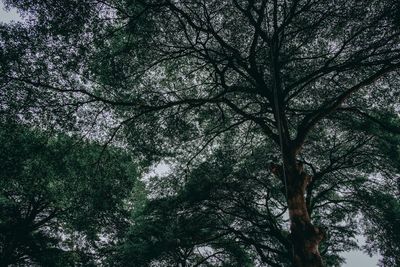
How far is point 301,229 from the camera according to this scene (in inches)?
269

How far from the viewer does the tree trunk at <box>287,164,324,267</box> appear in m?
6.49

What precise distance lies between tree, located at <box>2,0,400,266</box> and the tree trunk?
2 cm

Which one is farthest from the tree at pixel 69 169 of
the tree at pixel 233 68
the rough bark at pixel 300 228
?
the rough bark at pixel 300 228

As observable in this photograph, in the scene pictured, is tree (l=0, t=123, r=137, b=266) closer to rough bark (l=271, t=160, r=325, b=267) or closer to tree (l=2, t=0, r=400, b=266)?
tree (l=2, t=0, r=400, b=266)

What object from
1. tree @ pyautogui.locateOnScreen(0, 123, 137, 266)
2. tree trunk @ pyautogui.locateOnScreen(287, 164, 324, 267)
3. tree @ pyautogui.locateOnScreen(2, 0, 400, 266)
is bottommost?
tree trunk @ pyautogui.locateOnScreen(287, 164, 324, 267)

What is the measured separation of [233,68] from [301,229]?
4885 mm

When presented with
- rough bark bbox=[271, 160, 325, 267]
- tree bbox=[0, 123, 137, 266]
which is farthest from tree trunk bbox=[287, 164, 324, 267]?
tree bbox=[0, 123, 137, 266]

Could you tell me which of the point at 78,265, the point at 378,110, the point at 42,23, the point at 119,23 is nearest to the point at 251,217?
the point at 378,110

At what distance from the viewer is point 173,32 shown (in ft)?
32.2

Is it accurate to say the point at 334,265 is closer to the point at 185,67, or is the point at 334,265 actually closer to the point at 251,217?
the point at 251,217

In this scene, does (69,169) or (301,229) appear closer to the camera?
(301,229)

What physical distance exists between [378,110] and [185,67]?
6.85 meters

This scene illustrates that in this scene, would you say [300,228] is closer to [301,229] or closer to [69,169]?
[301,229]

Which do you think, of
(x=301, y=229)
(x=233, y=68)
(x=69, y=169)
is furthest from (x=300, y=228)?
(x=69, y=169)
